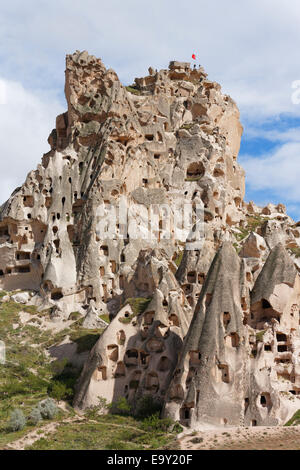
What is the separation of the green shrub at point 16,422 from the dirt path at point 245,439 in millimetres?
9465

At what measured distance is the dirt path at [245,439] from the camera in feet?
105

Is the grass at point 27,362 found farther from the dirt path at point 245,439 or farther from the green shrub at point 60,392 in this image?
the dirt path at point 245,439

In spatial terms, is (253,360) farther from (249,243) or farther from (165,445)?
(249,243)

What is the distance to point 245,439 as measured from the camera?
109 ft

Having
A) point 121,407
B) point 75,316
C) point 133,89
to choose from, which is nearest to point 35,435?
point 121,407

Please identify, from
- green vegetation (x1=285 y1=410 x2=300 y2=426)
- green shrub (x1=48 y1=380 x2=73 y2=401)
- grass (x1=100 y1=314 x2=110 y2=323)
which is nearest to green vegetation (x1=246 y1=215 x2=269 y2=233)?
grass (x1=100 y1=314 x2=110 y2=323)

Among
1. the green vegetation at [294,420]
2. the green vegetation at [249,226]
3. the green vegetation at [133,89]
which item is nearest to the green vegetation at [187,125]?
the green vegetation at [133,89]

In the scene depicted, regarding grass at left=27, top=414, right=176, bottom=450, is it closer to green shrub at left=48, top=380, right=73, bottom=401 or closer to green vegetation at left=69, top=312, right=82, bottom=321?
green shrub at left=48, top=380, right=73, bottom=401

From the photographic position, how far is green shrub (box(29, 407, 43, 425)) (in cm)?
3804

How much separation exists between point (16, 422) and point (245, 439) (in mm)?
13061

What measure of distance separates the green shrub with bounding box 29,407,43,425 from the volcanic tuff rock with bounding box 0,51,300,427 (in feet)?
12.1

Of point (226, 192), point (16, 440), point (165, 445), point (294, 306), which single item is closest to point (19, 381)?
point (16, 440)

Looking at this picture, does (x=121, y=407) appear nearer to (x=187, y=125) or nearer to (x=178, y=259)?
(x=178, y=259)

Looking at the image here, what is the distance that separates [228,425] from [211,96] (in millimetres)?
61906
